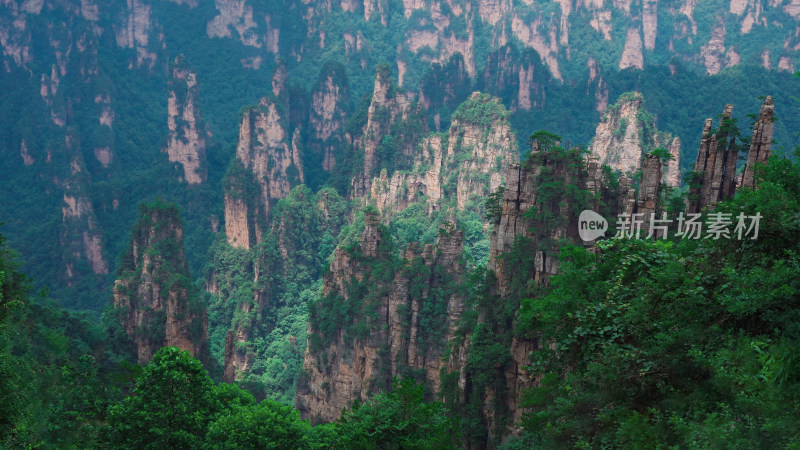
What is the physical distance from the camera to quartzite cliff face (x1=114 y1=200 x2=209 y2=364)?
152 ft

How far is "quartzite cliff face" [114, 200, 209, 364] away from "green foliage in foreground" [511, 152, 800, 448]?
3159cm

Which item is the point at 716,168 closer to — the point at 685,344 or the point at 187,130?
the point at 685,344

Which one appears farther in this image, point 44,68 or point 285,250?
point 44,68

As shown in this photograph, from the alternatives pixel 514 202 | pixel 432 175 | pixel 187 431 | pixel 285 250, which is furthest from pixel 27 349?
pixel 432 175

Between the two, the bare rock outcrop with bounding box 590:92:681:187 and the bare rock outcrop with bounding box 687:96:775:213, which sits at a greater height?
the bare rock outcrop with bounding box 590:92:681:187

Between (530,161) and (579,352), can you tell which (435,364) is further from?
(579,352)

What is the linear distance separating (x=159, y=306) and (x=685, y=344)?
37.2 m

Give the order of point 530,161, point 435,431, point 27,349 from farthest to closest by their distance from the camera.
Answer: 1. point 530,161
2. point 27,349
3. point 435,431

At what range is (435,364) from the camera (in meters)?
41.6

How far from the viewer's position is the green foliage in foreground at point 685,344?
1254cm

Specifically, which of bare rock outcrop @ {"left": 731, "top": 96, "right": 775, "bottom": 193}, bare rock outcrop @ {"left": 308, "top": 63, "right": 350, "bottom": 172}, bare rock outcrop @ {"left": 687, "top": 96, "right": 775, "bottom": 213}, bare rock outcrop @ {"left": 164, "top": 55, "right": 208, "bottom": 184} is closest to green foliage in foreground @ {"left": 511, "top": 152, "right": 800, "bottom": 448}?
bare rock outcrop @ {"left": 731, "top": 96, "right": 775, "bottom": 193}

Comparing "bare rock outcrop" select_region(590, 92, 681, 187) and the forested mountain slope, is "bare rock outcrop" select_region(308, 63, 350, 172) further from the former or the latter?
"bare rock outcrop" select_region(590, 92, 681, 187)

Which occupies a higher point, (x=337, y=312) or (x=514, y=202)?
(x=514, y=202)

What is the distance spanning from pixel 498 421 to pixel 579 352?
1182cm
